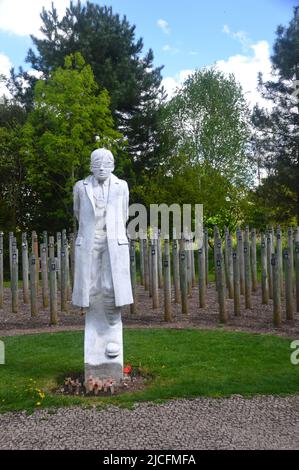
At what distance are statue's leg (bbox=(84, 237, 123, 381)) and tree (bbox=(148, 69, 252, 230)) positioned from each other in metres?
21.1

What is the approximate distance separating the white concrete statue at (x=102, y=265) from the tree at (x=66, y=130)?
14979 millimetres

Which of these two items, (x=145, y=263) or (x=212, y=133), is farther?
(x=212, y=133)

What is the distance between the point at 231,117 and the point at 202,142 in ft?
9.52

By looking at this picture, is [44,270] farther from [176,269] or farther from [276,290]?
[276,290]

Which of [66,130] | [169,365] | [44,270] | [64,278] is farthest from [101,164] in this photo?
[66,130]

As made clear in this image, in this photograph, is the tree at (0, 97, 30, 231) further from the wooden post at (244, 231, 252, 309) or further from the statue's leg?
the statue's leg

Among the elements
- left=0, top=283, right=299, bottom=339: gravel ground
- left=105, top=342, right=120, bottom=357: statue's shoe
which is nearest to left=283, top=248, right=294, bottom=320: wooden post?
left=0, top=283, right=299, bottom=339: gravel ground

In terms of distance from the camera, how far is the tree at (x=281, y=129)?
89.0ft

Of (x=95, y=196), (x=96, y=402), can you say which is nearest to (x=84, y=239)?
(x=95, y=196)

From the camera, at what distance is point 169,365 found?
335 inches

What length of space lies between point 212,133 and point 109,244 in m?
29.2

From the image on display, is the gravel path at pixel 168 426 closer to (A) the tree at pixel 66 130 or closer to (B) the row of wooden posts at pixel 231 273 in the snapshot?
(B) the row of wooden posts at pixel 231 273

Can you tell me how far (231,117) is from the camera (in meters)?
37.0
